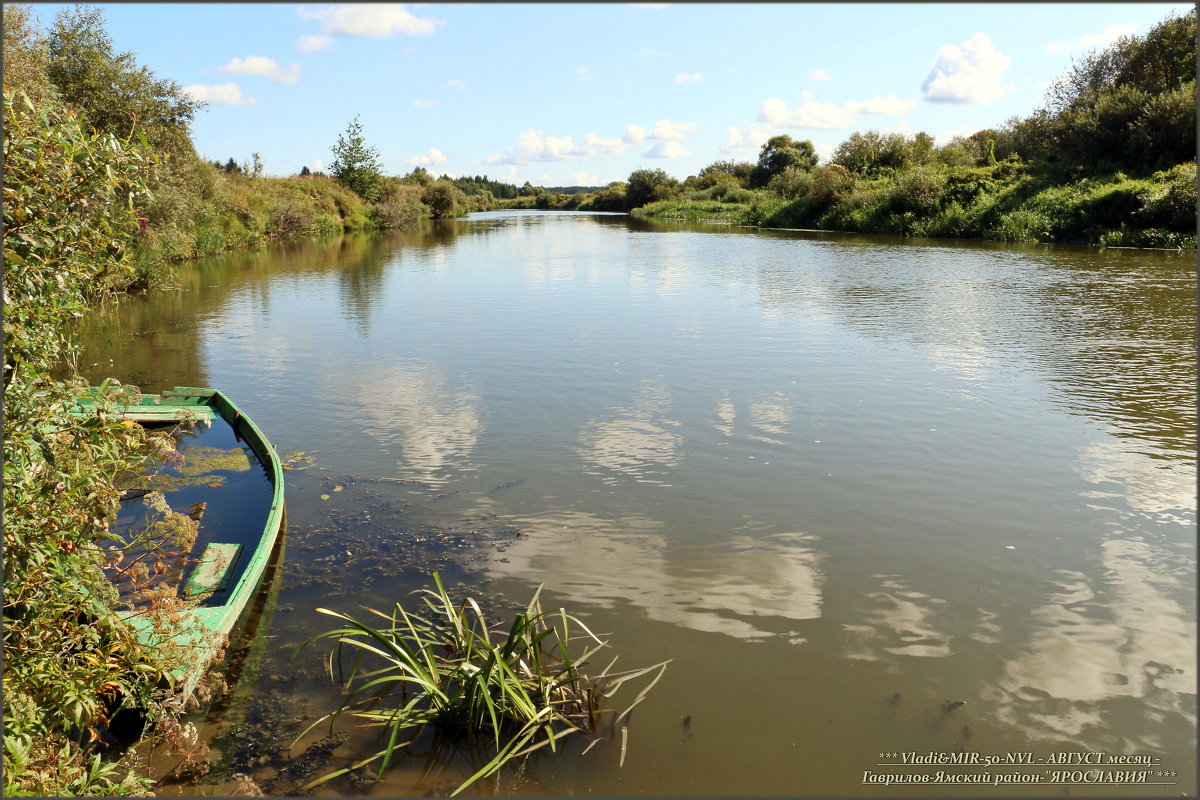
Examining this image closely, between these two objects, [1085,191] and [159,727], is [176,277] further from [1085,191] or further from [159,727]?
[1085,191]

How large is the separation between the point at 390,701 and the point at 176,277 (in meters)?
24.0

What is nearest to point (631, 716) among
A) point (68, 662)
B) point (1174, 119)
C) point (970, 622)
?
point (970, 622)

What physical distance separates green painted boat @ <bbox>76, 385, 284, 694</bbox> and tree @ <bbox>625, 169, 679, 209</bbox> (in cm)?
8349

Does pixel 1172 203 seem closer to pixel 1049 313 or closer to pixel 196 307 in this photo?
pixel 1049 313

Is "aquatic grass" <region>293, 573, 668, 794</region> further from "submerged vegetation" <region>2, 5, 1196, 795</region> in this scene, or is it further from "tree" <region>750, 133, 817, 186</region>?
"tree" <region>750, 133, 817, 186</region>

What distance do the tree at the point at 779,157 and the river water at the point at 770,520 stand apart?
58.1m

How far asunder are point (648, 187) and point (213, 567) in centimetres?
9317

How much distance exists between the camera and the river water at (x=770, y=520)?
444 cm

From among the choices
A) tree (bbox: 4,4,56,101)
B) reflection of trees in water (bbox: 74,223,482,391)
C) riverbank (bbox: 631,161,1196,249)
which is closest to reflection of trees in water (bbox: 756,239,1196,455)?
riverbank (bbox: 631,161,1196,249)

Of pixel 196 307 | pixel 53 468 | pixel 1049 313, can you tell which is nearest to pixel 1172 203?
pixel 1049 313

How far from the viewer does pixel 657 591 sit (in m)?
5.94

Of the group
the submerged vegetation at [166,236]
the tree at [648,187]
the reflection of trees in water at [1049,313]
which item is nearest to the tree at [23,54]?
the submerged vegetation at [166,236]

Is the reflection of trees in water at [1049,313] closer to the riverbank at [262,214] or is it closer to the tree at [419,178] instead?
Result: the riverbank at [262,214]

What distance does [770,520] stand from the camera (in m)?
7.07
